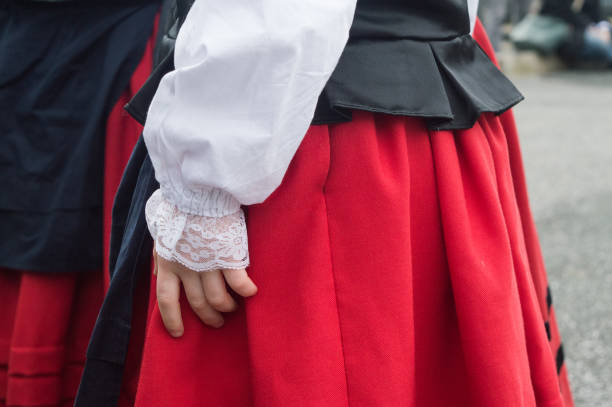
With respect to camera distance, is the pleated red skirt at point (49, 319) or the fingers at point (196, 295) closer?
the fingers at point (196, 295)

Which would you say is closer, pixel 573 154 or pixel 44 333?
pixel 44 333

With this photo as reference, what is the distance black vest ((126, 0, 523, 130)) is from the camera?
0.75 metres

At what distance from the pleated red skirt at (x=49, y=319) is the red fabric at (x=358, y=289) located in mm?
471

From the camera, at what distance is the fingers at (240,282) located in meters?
0.73

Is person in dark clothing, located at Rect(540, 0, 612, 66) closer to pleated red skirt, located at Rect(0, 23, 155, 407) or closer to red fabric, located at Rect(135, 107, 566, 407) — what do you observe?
pleated red skirt, located at Rect(0, 23, 155, 407)

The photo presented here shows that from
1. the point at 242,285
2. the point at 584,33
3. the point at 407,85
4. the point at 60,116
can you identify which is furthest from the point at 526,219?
the point at 584,33

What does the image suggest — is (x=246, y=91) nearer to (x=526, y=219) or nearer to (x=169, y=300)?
(x=169, y=300)

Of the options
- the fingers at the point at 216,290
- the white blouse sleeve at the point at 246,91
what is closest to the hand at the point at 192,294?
the fingers at the point at 216,290

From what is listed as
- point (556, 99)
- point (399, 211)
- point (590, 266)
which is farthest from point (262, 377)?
point (556, 99)

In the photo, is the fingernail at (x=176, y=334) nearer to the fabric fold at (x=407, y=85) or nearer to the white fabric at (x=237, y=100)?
the white fabric at (x=237, y=100)

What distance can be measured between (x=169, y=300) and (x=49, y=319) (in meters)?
0.55

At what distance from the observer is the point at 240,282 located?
731 millimetres

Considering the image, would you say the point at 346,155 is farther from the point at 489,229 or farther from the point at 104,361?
the point at 104,361

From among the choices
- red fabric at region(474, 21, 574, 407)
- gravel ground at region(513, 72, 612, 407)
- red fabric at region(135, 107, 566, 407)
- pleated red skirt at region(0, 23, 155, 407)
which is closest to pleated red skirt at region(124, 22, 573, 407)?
red fabric at region(135, 107, 566, 407)
